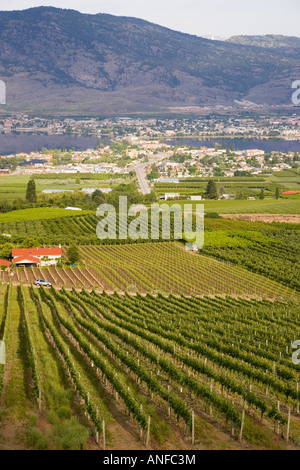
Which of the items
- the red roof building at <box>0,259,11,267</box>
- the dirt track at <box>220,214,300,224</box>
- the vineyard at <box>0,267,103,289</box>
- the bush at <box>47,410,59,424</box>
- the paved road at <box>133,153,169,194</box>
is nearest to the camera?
the bush at <box>47,410,59,424</box>

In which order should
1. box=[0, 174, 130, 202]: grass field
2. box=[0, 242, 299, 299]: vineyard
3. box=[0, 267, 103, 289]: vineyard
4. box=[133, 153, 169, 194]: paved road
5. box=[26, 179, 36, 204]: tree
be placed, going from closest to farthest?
box=[0, 242, 299, 299]: vineyard, box=[0, 267, 103, 289]: vineyard, box=[26, 179, 36, 204]: tree, box=[0, 174, 130, 202]: grass field, box=[133, 153, 169, 194]: paved road

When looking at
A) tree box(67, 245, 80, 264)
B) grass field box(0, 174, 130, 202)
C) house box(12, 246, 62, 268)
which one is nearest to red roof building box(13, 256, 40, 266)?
house box(12, 246, 62, 268)

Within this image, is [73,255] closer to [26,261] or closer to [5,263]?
[26,261]

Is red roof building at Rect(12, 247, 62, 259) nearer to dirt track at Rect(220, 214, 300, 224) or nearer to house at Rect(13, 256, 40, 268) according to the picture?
house at Rect(13, 256, 40, 268)

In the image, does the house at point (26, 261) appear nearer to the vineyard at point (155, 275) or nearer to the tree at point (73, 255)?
the vineyard at point (155, 275)

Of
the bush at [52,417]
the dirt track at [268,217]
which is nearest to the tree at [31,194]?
the dirt track at [268,217]

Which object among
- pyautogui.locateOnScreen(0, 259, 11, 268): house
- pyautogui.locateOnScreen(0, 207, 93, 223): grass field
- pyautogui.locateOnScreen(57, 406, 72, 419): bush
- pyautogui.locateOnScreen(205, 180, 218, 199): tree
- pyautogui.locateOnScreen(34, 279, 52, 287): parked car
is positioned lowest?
pyautogui.locateOnScreen(34, 279, 52, 287): parked car
